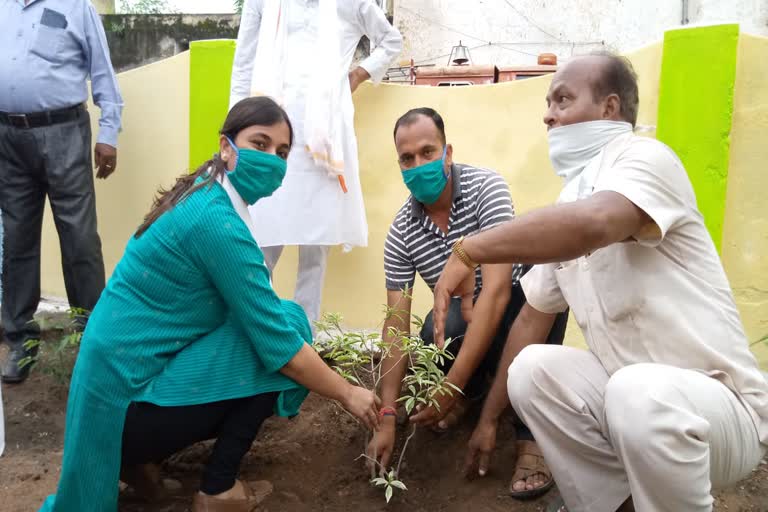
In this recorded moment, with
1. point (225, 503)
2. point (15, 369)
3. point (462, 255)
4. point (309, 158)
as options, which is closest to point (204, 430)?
point (225, 503)

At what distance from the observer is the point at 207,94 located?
4211 millimetres

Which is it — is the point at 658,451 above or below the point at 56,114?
below

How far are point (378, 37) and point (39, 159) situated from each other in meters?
1.90

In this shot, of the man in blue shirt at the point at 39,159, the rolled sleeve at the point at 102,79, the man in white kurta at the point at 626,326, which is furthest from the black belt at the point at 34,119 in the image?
the man in white kurta at the point at 626,326

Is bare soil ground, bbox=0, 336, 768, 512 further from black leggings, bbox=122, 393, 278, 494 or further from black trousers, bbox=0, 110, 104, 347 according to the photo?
black trousers, bbox=0, 110, 104, 347

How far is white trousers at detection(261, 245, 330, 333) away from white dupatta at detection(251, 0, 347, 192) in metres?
0.40

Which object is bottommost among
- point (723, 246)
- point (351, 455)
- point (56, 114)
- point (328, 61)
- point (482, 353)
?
point (351, 455)

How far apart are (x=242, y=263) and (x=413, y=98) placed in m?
2.33

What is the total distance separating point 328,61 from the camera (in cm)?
339

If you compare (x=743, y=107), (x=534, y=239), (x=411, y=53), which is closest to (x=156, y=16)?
(x=411, y=53)

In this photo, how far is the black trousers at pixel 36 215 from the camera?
11.6ft

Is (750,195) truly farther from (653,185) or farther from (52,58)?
(52,58)

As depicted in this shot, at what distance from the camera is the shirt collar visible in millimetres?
2670

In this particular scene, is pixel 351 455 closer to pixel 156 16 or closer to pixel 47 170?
pixel 47 170
